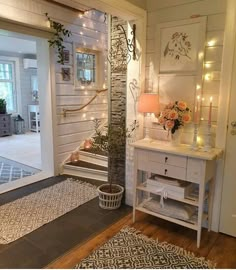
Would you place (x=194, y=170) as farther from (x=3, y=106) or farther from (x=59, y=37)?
(x=3, y=106)

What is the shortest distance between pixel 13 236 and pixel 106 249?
923 millimetres

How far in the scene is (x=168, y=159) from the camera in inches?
89.4

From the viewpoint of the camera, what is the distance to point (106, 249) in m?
2.11

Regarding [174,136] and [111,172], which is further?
[111,172]

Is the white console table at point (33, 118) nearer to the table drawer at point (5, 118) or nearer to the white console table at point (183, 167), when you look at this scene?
the table drawer at point (5, 118)

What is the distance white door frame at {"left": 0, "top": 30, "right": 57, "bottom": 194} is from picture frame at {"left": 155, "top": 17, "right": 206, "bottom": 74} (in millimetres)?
1818

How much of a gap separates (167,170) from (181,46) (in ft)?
4.16

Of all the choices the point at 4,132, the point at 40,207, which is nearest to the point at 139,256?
the point at 40,207

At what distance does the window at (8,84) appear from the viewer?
23.5 feet

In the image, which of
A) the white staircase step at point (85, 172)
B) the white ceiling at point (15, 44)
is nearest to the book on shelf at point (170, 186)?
the white staircase step at point (85, 172)

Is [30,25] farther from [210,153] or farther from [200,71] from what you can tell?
[210,153]

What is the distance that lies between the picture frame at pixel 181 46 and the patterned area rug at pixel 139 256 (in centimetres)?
170

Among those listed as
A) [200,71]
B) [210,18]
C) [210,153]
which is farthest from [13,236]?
[210,18]

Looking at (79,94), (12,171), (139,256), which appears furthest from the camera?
(79,94)
